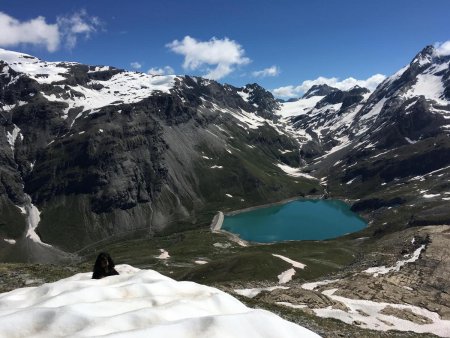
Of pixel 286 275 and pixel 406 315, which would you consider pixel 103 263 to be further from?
pixel 286 275

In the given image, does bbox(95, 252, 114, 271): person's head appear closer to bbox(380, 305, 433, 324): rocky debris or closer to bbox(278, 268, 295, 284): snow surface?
bbox(380, 305, 433, 324): rocky debris

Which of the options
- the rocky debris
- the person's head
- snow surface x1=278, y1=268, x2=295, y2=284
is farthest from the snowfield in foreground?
snow surface x1=278, y1=268, x2=295, y2=284

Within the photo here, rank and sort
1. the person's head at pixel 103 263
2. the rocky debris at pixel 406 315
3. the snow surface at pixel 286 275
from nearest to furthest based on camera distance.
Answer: the person's head at pixel 103 263 → the rocky debris at pixel 406 315 → the snow surface at pixel 286 275

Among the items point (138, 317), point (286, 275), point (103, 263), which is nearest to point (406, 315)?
point (103, 263)

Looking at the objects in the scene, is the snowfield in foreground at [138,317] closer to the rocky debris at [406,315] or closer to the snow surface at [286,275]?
the rocky debris at [406,315]

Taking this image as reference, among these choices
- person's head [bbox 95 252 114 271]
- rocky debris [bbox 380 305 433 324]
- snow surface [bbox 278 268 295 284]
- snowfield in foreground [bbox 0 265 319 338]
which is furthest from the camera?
snow surface [bbox 278 268 295 284]

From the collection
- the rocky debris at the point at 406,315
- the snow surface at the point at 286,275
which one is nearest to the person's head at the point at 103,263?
the rocky debris at the point at 406,315

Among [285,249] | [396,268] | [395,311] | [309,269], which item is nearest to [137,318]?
[395,311]

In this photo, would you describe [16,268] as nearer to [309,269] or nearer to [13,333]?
[13,333]
